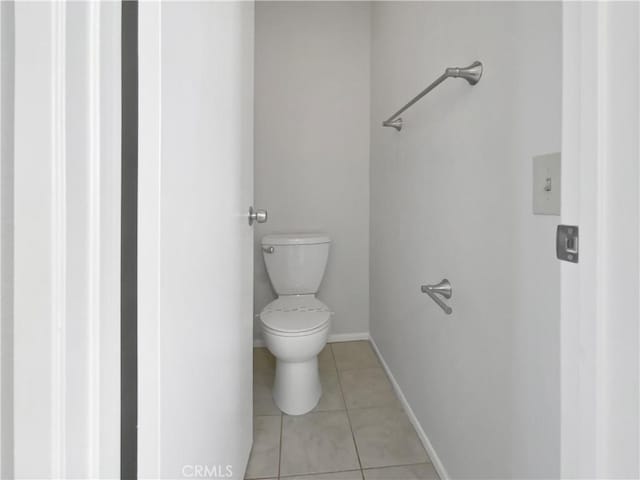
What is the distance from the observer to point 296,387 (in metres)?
1.37

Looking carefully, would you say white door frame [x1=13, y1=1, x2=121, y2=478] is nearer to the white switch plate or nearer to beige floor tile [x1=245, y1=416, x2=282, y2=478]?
the white switch plate

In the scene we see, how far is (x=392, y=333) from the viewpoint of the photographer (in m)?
1.60

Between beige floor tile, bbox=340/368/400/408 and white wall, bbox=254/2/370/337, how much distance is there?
1.46 ft

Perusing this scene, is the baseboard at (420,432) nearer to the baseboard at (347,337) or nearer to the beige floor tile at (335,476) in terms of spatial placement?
the beige floor tile at (335,476)

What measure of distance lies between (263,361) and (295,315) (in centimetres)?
62

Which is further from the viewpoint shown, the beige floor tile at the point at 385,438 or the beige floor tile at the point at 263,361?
the beige floor tile at the point at 263,361

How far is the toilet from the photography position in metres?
1.30

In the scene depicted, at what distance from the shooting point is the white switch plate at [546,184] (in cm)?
56

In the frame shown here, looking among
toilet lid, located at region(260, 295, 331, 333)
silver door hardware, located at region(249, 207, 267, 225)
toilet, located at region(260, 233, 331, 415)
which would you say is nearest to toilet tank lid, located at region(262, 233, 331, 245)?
toilet, located at region(260, 233, 331, 415)

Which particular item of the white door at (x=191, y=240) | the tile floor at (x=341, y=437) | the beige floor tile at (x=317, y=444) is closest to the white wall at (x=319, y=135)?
the tile floor at (x=341, y=437)

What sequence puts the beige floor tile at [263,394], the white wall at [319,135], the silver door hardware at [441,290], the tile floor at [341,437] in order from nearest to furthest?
the silver door hardware at [441,290], the tile floor at [341,437], the beige floor tile at [263,394], the white wall at [319,135]

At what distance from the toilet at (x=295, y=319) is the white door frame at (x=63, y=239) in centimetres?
100

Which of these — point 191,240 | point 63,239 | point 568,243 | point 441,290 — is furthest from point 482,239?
point 63,239

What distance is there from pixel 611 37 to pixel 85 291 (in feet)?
2.19
